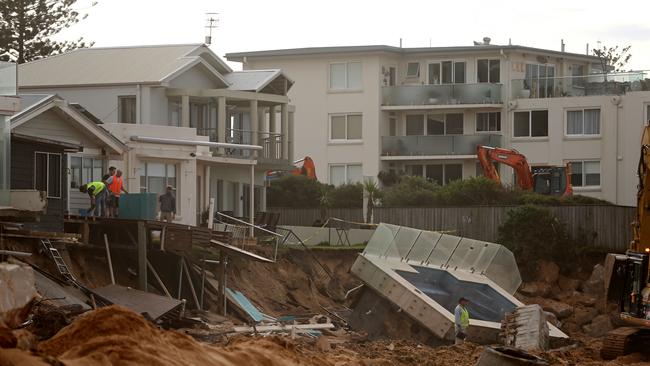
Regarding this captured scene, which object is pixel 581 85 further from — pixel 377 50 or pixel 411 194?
pixel 411 194

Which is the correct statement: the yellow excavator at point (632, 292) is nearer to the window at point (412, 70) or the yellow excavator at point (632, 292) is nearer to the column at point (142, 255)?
the column at point (142, 255)

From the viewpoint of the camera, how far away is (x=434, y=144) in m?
71.9

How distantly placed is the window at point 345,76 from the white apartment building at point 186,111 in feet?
51.1

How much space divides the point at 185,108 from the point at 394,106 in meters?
22.6

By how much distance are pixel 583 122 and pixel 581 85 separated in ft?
6.36

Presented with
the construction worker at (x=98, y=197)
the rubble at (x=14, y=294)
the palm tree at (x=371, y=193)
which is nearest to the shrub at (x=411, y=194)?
the palm tree at (x=371, y=193)

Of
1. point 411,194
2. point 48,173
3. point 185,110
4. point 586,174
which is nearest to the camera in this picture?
point 48,173

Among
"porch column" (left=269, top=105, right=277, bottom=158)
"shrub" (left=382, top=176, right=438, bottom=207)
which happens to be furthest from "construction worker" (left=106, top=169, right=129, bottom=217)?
"shrub" (left=382, top=176, right=438, bottom=207)

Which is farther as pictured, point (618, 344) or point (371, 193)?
point (371, 193)

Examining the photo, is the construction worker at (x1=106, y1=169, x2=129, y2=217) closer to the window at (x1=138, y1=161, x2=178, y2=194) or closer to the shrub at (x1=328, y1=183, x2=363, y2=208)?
the window at (x1=138, y1=161, x2=178, y2=194)

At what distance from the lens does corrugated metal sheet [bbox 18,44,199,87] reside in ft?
167

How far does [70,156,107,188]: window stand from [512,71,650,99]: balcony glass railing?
33001 mm

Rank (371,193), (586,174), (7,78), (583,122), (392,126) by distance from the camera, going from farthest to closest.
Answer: (392,126) < (586,174) < (583,122) < (371,193) < (7,78)

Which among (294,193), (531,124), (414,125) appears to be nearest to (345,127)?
(414,125)
